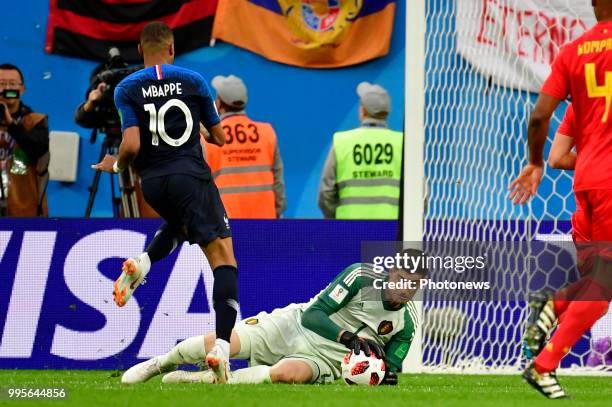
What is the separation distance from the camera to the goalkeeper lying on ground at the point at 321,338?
760 cm

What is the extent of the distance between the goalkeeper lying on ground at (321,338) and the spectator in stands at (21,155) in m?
2.83

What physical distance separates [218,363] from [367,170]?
3.52 m

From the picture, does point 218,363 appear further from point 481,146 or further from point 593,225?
point 481,146

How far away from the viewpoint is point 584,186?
253 inches

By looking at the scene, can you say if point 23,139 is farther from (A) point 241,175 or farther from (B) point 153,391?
(B) point 153,391

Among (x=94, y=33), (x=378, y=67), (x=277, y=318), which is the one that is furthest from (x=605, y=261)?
(x=94, y=33)

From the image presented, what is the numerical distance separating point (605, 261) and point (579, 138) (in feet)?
2.05

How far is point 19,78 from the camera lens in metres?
10.6

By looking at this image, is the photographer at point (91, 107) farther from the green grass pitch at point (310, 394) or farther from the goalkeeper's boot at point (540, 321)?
the goalkeeper's boot at point (540, 321)

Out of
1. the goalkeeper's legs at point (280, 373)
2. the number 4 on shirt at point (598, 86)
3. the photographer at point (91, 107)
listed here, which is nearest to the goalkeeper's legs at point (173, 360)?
the goalkeeper's legs at point (280, 373)

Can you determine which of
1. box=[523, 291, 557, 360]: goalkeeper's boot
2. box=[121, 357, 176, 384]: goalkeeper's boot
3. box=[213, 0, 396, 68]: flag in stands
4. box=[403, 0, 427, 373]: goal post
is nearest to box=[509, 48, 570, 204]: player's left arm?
box=[523, 291, 557, 360]: goalkeeper's boot

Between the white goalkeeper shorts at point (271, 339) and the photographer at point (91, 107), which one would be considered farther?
the photographer at point (91, 107)

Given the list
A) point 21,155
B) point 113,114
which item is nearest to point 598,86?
point 113,114

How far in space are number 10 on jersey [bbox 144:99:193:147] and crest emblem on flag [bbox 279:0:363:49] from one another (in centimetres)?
548
